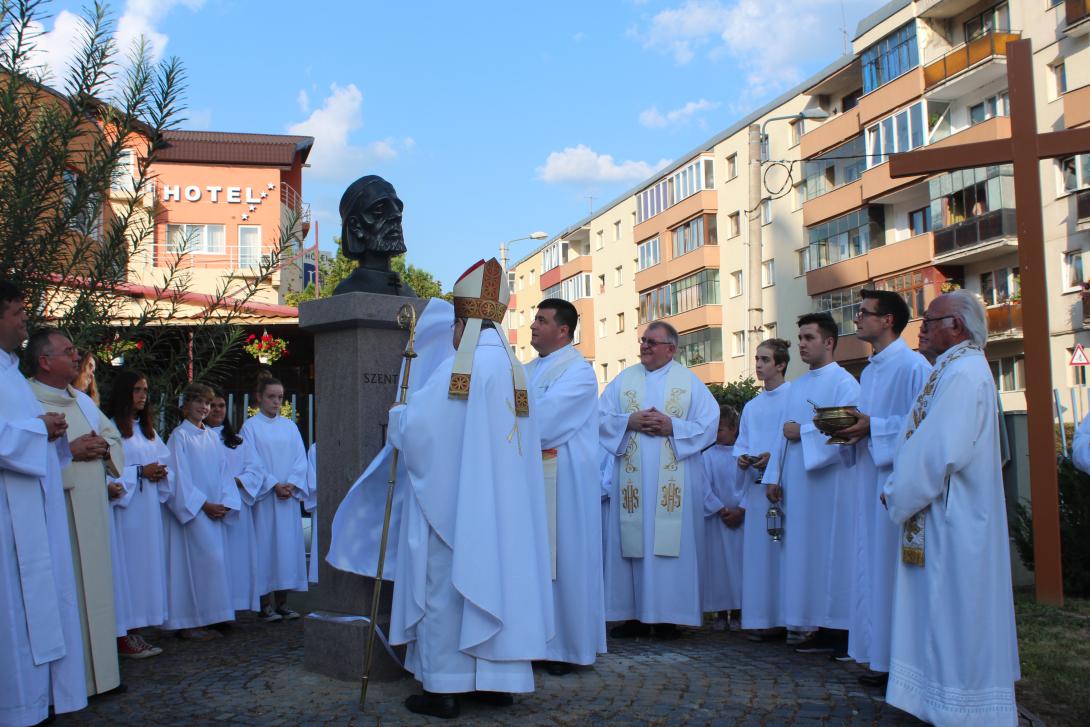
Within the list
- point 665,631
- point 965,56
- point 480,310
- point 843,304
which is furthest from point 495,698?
point 843,304

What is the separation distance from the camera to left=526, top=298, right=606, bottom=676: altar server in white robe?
6551mm

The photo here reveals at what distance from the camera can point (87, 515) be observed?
19.9ft

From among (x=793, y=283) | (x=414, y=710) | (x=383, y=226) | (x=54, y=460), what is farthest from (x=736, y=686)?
(x=793, y=283)

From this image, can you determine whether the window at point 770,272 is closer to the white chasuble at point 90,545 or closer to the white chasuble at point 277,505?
the white chasuble at point 277,505

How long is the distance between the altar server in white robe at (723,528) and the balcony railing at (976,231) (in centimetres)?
2447

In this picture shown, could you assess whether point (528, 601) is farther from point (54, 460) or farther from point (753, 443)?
point (753, 443)

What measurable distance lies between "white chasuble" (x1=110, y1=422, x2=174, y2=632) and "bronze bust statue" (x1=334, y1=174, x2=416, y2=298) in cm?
223

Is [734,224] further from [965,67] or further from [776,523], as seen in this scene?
[776,523]

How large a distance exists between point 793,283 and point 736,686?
38163 mm

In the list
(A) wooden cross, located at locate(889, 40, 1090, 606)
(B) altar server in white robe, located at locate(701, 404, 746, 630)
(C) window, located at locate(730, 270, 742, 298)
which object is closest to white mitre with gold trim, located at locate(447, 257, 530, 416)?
(B) altar server in white robe, located at locate(701, 404, 746, 630)

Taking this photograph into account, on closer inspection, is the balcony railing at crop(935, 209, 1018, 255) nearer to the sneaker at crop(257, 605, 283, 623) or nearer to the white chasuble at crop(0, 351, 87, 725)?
the sneaker at crop(257, 605, 283, 623)

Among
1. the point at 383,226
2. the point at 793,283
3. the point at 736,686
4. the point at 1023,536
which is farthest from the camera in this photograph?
the point at 793,283

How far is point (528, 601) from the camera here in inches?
214

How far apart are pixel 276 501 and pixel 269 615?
A: 3.25 ft
